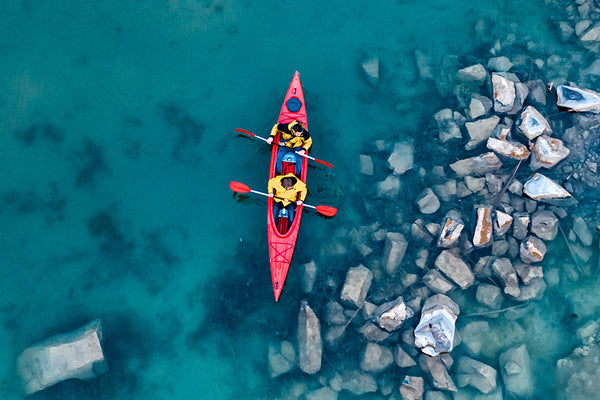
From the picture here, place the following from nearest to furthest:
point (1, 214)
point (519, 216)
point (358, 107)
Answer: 1. point (519, 216)
2. point (1, 214)
3. point (358, 107)

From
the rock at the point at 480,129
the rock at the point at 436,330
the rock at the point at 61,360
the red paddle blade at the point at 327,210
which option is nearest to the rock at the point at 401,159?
the rock at the point at 480,129

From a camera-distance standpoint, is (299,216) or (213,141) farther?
(213,141)

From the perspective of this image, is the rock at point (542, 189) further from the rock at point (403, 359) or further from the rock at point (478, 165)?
the rock at point (403, 359)

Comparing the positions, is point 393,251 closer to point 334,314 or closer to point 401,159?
point 334,314

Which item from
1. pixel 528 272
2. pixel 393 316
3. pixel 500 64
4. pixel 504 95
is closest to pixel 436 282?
pixel 393 316

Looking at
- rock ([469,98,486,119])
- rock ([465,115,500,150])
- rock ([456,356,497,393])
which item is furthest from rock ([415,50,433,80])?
rock ([456,356,497,393])

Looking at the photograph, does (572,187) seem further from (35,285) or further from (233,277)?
(35,285)

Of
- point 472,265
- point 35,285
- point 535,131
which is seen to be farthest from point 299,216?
point 35,285
